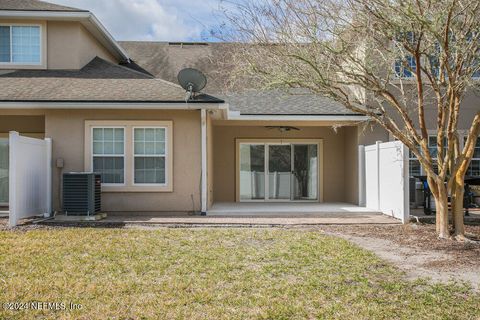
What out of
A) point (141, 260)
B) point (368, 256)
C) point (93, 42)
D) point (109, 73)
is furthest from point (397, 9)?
point (93, 42)

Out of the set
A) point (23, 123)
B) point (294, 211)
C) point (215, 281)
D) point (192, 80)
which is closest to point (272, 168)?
point (294, 211)

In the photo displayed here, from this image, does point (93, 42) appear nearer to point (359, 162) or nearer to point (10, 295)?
point (359, 162)

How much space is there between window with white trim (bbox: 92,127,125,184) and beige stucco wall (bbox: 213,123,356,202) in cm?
484

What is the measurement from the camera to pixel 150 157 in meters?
13.3

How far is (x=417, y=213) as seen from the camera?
13508 mm

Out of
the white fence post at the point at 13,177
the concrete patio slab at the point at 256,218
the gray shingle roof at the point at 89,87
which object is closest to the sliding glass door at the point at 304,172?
the concrete patio slab at the point at 256,218

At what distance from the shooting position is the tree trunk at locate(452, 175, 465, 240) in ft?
31.7

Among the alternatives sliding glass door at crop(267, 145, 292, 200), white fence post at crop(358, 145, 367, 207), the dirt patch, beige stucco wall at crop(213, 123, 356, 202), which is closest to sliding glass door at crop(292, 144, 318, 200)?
sliding glass door at crop(267, 145, 292, 200)

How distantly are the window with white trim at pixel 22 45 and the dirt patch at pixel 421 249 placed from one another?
35.0 ft

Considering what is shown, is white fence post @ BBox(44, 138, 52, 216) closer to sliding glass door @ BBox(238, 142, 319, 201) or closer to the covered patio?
the covered patio

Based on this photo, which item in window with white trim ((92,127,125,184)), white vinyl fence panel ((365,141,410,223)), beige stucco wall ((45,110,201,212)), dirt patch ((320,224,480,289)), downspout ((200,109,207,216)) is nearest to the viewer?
dirt patch ((320,224,480,289))

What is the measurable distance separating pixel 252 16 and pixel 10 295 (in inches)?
282

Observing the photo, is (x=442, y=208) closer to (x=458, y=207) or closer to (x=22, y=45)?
(x=458, y=207)

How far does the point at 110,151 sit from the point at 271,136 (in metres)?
6.34
